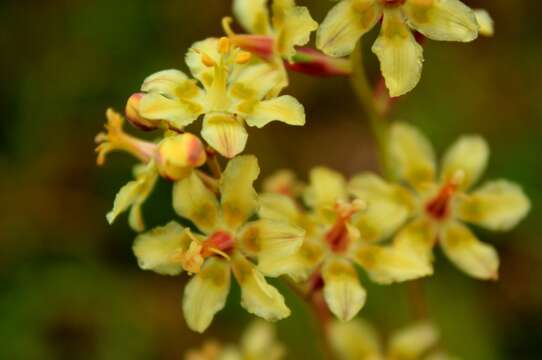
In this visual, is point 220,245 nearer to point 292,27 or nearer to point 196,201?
point 196,201

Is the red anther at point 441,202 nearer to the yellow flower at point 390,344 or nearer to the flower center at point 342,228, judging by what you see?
the flower center at point 342,228

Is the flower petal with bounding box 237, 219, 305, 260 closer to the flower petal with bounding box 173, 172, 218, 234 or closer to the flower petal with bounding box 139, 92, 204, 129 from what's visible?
the flower petal with bounding box 173, 172, 218, 234

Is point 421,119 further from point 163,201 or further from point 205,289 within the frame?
point 205,289

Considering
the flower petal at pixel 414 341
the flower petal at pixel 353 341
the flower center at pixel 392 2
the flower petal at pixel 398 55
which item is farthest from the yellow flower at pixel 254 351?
the flower center at pixel 392 2

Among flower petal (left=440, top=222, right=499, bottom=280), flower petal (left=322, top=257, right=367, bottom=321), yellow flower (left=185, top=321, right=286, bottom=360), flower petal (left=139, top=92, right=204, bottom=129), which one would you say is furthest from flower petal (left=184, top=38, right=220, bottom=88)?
yellow flower (left=185, top=321, right=286, bottom=360)

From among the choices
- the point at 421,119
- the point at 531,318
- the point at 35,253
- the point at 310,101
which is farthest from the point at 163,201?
the point at 531,318

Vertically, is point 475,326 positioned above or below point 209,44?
below

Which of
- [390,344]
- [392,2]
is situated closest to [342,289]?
[392,2]
